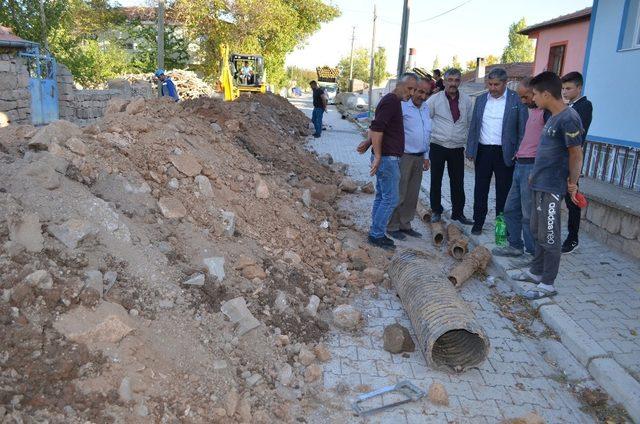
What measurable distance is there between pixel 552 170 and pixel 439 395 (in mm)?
2259

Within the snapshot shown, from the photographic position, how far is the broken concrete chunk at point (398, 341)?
12.2 feet

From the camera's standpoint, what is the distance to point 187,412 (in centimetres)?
276

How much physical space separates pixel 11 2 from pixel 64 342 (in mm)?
19778

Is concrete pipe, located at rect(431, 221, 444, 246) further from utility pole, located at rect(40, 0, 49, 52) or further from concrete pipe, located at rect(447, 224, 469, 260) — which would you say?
utility pole, located at rect(40, 0, 49, 52)

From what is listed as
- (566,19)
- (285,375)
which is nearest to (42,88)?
(285,375)

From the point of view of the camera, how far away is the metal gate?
13432 mm

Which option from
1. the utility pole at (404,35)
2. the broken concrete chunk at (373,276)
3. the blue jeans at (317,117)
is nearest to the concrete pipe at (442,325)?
the broken concrete chunk at (373,276)

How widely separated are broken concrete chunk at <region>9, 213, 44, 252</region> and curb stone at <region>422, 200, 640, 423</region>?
376 cm

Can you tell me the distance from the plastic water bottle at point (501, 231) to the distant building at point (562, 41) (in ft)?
43.5

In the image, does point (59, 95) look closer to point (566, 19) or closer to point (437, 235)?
point (437, 235)

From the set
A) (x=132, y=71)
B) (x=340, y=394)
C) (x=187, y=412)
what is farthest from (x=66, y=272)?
(x=132, y=71)

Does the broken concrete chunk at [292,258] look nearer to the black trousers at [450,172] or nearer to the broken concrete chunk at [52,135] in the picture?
the broken concrete chunk at [52,135]

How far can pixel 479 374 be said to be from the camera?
3518mm

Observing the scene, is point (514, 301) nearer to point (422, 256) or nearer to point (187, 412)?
point (422, 256)
